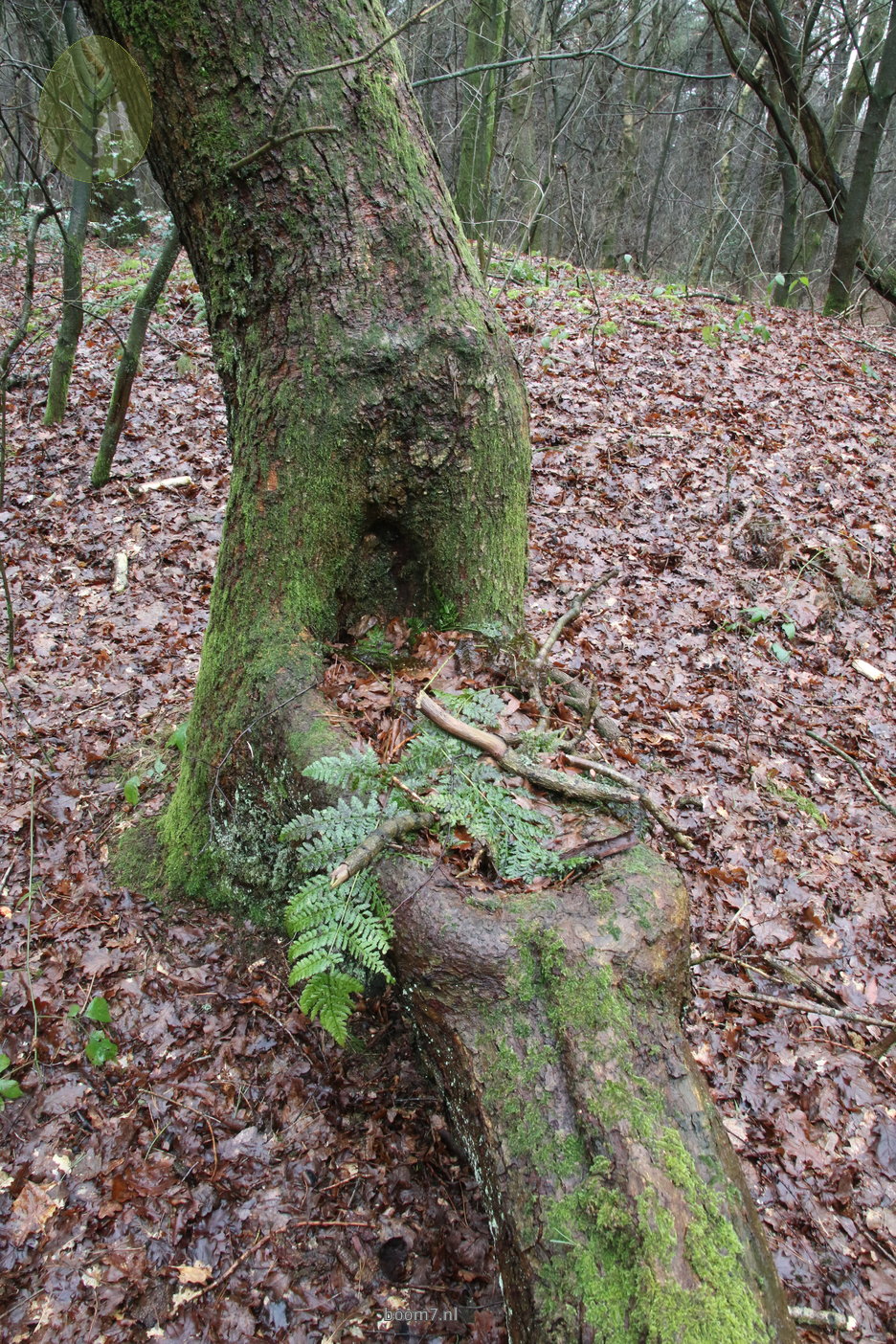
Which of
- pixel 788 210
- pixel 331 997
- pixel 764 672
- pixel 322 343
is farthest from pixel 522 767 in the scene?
pixel 788 210

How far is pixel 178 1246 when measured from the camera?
90.3 inches

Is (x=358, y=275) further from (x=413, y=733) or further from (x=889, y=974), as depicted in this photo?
(x=889, y=974)

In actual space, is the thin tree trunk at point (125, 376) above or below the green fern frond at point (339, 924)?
above

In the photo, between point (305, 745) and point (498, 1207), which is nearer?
point (498, 1207)

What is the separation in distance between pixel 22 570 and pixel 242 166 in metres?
4.02

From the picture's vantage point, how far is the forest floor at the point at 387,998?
90.4 inches

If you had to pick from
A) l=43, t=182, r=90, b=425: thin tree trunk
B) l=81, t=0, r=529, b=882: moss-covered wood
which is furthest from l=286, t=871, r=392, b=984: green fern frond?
l=43, t=182, r=90, b=425: thin tree trunk

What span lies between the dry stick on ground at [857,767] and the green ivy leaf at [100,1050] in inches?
157

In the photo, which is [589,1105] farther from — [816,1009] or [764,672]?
[764,672]

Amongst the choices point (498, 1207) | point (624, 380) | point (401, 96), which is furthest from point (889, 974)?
point (624, 380)

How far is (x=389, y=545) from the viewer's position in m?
3.15

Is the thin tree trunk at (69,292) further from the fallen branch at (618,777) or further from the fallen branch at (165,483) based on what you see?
the fallen branch at (618,777)

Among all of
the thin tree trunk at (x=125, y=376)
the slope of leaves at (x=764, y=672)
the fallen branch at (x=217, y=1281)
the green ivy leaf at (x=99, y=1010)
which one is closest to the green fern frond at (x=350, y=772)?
the green ivy leaf at (x=99, y=1010)

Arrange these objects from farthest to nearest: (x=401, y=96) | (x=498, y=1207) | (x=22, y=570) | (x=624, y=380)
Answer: (x=624, y=380)
(x=22, y=570)
(x=401, y=96)
(x=498, y=1207)
